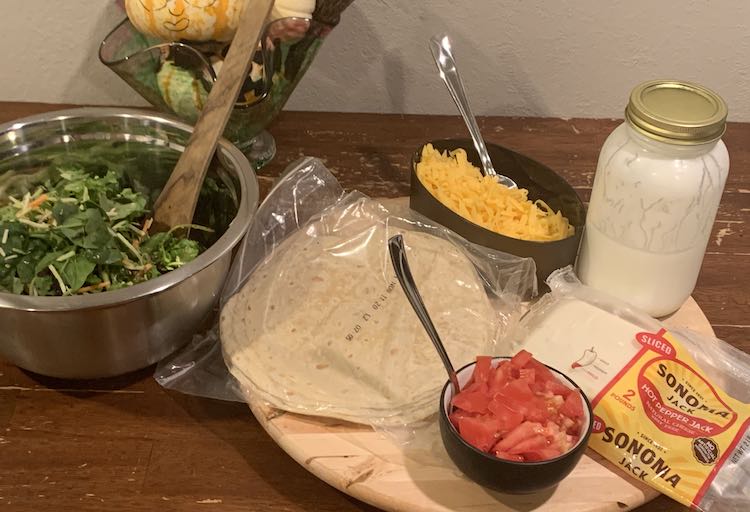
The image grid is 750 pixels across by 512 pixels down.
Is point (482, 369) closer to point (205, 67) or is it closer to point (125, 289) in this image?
point (125, 289)

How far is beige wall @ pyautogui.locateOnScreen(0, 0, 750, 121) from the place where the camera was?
1.44 metres

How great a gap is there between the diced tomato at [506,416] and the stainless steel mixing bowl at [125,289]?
13.8 inches

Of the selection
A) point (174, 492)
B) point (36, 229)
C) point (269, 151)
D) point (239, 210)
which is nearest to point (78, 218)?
point (36, 229)

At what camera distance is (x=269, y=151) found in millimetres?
1430

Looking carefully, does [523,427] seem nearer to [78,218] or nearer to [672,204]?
[672,204]

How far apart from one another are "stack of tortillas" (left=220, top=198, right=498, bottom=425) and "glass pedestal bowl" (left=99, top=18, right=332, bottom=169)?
23 cm

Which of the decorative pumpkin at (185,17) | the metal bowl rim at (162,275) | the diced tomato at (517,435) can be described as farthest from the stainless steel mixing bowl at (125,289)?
the diced tomato at (517,435)

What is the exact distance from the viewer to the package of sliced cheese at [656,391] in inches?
34.3

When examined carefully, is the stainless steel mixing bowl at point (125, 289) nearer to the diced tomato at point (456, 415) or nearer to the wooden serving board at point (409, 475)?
the wooden serving board at point (409, 475)

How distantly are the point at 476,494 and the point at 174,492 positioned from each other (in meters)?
0.33

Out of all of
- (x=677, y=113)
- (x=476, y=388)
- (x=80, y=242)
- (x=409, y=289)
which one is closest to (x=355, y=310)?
(x=409, y=289)

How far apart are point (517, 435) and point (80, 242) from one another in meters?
0.55

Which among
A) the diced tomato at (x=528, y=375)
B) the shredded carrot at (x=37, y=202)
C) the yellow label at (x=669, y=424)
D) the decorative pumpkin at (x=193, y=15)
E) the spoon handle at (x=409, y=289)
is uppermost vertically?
the decorative pumpkin at (x=193, y=15)

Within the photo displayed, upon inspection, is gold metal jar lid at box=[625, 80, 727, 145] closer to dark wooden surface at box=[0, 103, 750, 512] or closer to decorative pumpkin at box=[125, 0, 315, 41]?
dark wooden surface at box=[0, 103, 750, 512]
